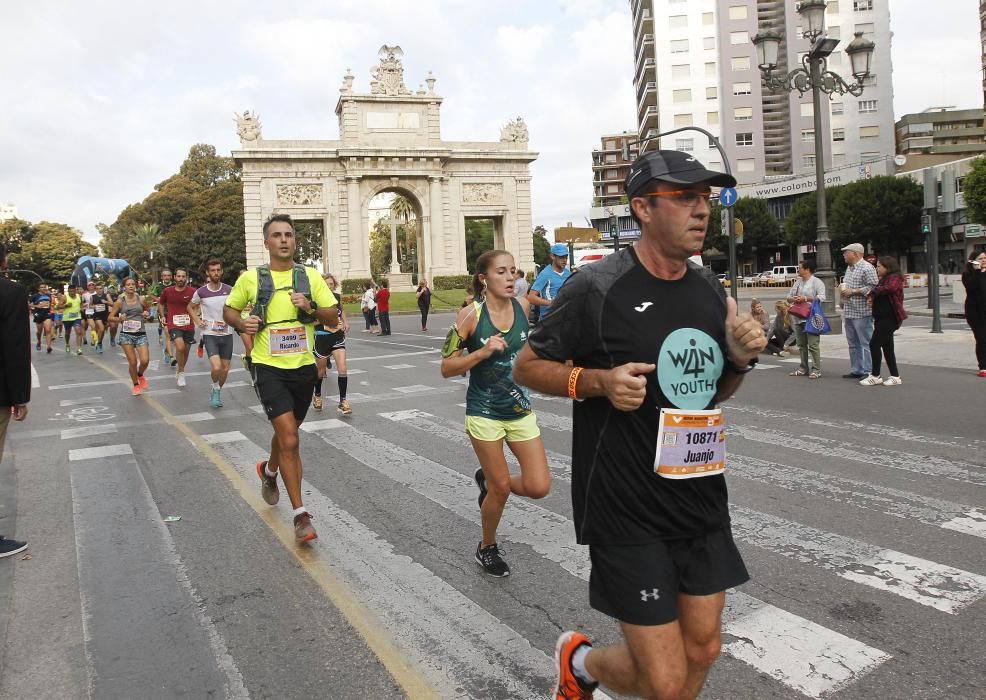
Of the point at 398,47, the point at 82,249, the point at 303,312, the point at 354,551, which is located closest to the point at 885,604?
the point at 354,551

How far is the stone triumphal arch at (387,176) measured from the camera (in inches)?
2093

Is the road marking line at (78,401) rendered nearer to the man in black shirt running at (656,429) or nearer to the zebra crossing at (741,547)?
the zebra crossing at (741,547)

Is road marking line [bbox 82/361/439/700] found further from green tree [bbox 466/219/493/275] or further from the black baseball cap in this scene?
green tree [bbox 466/219/493/275]

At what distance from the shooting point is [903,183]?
169 feet

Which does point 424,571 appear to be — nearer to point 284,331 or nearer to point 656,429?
point 284,331

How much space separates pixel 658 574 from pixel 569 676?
0.59 m

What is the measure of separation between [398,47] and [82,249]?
65537mm

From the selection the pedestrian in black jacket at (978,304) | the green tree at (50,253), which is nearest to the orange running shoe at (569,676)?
the pedestrian in black jacket at (978,304)

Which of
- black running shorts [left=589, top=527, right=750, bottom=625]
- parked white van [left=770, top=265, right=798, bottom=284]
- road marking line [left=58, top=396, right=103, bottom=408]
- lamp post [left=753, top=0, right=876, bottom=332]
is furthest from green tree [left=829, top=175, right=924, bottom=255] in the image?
black running shorts [left=589, top=527, right=750, bottom=625]

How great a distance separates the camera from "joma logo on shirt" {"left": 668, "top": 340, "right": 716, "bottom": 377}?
242 cm

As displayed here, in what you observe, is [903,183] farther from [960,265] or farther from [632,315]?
[632,315]

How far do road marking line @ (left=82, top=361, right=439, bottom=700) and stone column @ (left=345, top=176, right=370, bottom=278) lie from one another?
48.1m

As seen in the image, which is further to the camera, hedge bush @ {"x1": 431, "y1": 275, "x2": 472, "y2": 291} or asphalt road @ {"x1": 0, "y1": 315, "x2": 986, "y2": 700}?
hedge bush @ {"x1": 431, "y1": 275, "x2": 472, "y2": 291}

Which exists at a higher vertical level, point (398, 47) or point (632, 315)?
point (398, 47)
